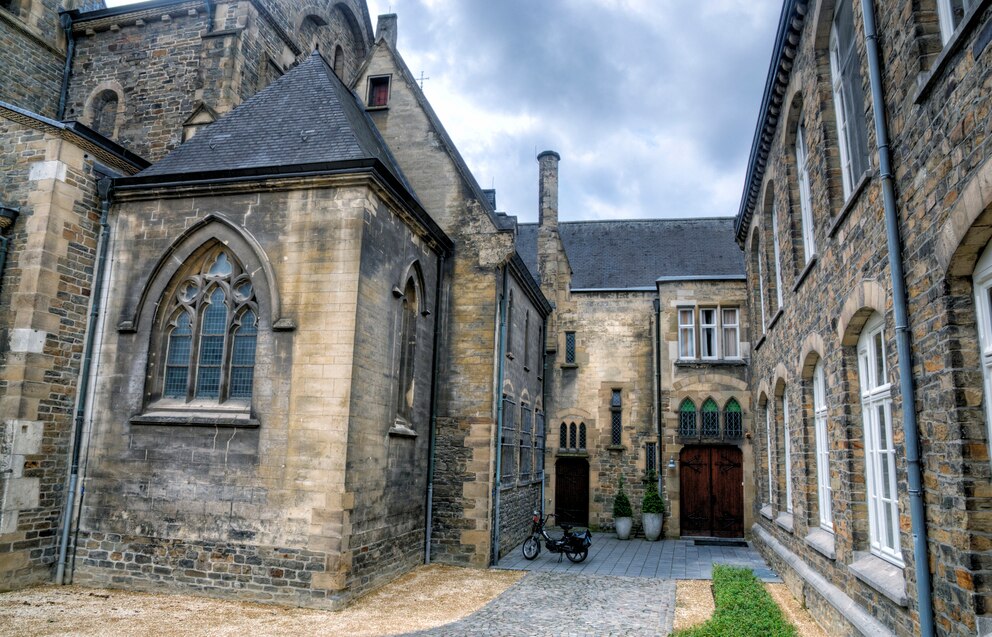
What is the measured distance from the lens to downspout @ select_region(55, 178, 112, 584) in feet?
33.8

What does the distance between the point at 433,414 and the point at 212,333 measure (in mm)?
4458

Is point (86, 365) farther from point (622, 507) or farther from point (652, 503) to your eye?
point (652, 503)

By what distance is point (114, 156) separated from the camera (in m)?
11.8

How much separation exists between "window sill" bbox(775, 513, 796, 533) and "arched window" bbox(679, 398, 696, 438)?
281 inches

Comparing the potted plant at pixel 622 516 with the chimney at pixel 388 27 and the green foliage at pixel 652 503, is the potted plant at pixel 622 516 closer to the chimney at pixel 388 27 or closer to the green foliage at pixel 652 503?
the green foliage at pixel 652 503

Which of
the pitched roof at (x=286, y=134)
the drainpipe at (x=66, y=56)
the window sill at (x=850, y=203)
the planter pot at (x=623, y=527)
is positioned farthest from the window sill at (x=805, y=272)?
the drainpipe at (x=66, y=56)

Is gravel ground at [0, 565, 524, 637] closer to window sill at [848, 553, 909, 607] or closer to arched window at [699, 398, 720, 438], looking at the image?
window sill at [848, 553, 909, 607]

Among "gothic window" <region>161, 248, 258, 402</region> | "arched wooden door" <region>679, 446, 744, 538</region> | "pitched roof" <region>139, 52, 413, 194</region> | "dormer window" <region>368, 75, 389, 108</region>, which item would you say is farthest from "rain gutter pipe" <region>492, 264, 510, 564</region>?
"arched wooden door" <region>679, 446, 744, 538</region>

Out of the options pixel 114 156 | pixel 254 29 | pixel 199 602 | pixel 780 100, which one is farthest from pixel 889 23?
pixel 254 29

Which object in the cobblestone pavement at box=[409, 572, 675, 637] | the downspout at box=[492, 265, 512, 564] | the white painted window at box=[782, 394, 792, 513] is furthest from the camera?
the downspout at box=[492, 265, 512, 564]

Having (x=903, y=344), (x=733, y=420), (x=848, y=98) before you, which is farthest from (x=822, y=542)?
(x=733, y=420)

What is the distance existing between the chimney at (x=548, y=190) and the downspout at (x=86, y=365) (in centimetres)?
1330

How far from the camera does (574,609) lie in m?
9.91

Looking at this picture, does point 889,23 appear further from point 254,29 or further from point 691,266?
point 691,266
